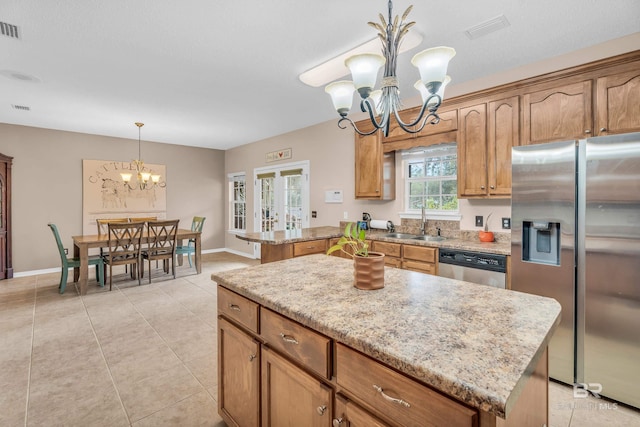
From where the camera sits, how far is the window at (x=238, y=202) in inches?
286

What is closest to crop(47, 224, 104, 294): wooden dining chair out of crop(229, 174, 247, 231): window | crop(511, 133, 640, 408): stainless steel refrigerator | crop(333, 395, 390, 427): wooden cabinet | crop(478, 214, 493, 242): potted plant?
crop(229, 174, 247, 231): window

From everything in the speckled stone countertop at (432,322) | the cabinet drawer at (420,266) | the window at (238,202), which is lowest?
the cabinet drawer at (420,266)

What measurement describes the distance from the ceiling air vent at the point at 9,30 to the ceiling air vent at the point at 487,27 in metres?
3.43

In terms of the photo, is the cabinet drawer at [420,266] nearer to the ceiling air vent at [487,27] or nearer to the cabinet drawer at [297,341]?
the ceiling air vent at [487,27]

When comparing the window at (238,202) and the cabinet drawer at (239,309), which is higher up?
the window at (238,202)

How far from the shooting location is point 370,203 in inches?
175

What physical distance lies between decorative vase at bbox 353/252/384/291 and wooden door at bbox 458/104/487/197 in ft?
7.10

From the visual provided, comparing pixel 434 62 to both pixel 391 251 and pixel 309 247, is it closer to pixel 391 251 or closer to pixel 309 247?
pixel 391 251

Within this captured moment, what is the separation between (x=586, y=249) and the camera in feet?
6.96

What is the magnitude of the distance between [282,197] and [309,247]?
9.15ft

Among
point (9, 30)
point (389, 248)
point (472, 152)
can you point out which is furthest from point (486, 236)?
point (9, 30)

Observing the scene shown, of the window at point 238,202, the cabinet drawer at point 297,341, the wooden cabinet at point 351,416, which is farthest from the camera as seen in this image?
the window at point 238,202

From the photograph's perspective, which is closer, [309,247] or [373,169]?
[309,247]

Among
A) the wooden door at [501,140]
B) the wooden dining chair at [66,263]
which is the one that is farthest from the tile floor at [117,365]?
the wooden door at [501,140]
